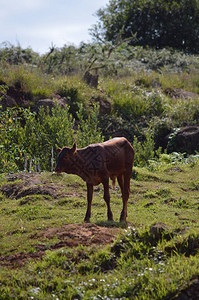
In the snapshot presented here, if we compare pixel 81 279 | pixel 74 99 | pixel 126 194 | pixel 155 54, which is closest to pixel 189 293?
pixel 81 279

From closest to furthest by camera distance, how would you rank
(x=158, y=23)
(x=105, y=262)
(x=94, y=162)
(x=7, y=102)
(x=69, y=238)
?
(x=105, y=262) → (x=69, y=238) → (x=94, y=162) → (x=7, y=102) → (x=158, y=23)

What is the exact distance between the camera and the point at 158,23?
1405 inches

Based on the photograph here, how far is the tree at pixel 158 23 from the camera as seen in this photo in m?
35.0

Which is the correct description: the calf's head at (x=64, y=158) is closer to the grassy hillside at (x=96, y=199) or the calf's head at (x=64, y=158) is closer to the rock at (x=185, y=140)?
the grassy hillside at (x=96, y=199)

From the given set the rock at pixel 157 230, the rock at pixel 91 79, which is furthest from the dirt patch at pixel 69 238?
the rock at pixel 91 79

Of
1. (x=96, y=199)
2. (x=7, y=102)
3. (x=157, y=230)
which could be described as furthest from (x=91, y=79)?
(x=157, y=230)

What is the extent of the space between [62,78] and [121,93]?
2612 millimetres

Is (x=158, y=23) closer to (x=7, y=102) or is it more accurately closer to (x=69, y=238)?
(x=7, y=102)

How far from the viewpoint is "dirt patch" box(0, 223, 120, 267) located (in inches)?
252

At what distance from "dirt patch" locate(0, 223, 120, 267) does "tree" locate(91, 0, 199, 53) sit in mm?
29568

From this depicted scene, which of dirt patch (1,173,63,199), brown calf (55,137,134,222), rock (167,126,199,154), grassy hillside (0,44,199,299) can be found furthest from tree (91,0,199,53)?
brown calf (55,137,134,222)

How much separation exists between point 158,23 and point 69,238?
31421 millimetres

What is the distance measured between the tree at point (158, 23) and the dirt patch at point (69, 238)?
29.6 m

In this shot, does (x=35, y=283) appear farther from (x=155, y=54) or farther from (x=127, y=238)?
(x=155, y=54)
